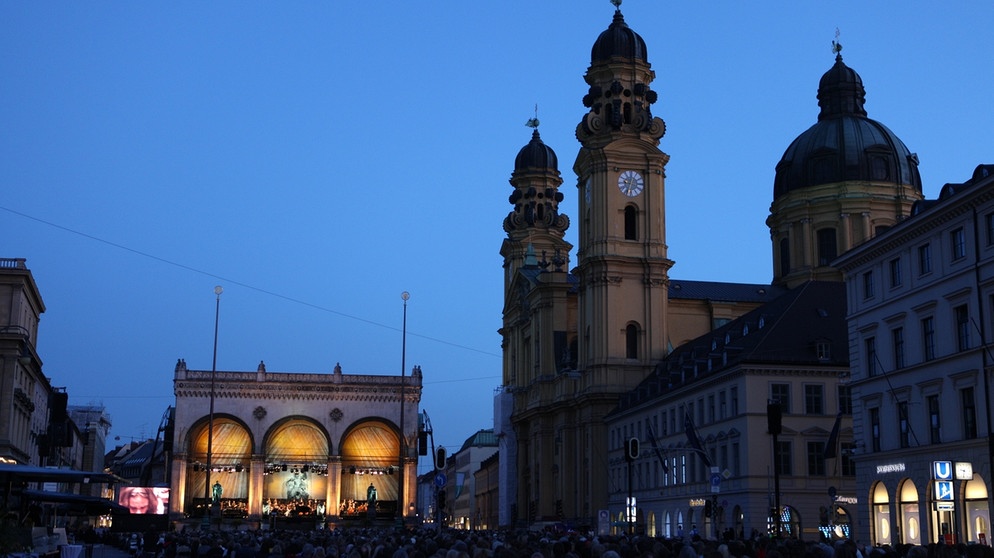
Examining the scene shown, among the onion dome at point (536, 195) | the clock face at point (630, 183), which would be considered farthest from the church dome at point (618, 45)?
the onion dome at point (536, 195)

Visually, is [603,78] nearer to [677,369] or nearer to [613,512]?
[677,369]

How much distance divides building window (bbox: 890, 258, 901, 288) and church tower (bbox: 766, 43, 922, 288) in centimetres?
4788

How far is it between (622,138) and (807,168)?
54.5 feet

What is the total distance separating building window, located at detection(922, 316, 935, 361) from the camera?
46500 millimetres

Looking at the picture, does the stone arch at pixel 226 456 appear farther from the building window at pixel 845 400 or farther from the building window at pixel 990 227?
the building window at pixel 990 227

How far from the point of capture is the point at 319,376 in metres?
116

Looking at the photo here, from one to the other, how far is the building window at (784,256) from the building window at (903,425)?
2175 inches

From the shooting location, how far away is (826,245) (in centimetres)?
9988

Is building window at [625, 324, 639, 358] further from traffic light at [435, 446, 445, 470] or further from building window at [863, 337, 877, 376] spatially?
traffic light at [435, 446, 445, 470]

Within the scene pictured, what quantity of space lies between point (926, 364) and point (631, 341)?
48.9 metres

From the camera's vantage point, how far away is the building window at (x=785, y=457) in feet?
213

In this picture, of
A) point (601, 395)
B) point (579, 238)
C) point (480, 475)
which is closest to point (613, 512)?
point (601, 395)

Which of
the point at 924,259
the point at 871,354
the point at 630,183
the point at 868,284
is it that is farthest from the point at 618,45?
the point at 924,259

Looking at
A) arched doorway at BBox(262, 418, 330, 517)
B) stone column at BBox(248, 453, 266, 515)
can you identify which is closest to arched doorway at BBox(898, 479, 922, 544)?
arched doorway at BBox(262, 418, 330, 517)
